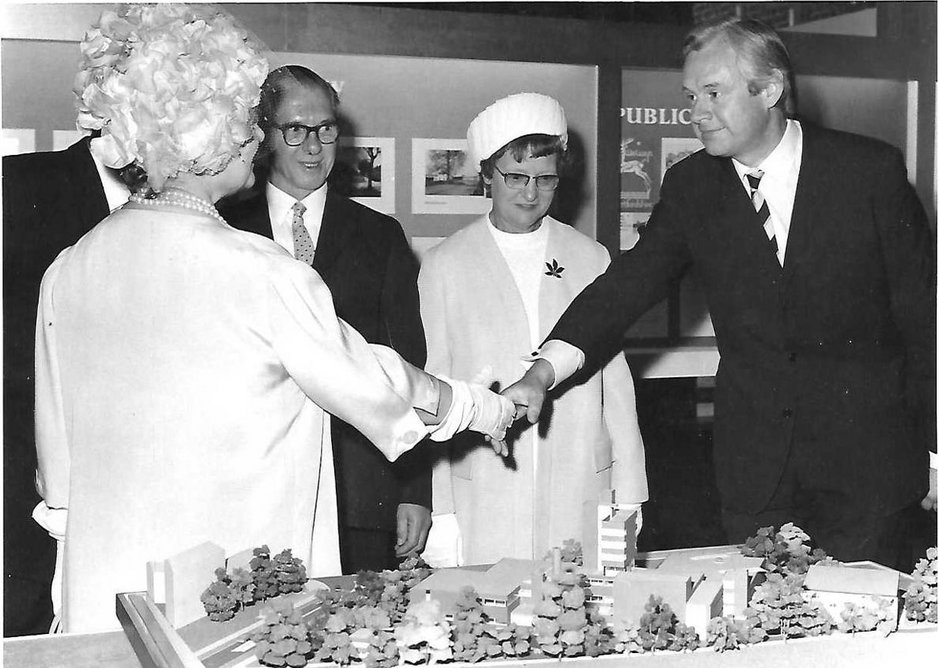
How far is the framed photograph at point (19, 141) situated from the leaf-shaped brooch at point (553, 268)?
60.3 inches

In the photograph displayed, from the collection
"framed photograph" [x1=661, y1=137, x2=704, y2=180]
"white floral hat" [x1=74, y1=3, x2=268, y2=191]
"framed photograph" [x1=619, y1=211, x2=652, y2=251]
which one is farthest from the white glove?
"framed photograph" [x1=661, y1=137, x2=704, y2=180]

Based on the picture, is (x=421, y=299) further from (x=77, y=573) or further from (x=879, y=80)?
(x=879, y=80)

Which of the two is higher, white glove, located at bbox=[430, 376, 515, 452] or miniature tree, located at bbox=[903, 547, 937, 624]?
white glove, located at bbox=[430, 376, 515, 452]

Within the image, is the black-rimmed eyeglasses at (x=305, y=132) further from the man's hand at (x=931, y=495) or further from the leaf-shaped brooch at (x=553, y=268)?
the man's hand at (x=931, y=495)

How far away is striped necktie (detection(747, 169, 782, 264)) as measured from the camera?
2643mm

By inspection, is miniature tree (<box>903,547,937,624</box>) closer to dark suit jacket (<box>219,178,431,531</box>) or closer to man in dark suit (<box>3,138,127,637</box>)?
dark suit jacket (<box>219,178,431,531</box>)

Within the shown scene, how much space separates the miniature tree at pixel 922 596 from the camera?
5.88ft

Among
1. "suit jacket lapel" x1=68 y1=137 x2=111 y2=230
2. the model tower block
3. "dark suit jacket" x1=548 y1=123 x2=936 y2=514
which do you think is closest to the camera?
the model tower block

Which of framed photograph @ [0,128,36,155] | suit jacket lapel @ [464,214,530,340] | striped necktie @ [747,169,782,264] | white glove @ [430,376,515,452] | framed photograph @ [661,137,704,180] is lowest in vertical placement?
white glove @ [430,376,515,452]

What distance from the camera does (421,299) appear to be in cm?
307

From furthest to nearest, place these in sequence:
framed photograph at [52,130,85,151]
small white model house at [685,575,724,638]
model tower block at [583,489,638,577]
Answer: framed photograph at [52,130,85,151] < model tower block at [583,489,638,577] < small white model house at [685,575,724,638]

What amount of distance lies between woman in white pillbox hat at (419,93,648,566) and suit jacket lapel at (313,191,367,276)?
12.0 inches

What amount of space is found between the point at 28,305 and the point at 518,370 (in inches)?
50.8

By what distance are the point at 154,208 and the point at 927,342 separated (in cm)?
172
